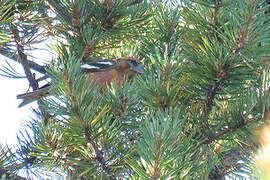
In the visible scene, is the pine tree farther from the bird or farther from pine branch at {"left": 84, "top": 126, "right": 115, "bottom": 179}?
the bird

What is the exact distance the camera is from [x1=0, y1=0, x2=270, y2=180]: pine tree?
1716 mm

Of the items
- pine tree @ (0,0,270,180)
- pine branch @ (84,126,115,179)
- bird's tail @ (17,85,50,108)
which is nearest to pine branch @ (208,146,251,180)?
pine tree @ (0,0,270,180)

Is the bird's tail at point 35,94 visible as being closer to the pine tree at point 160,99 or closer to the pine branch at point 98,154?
the pine tree at point 160,99

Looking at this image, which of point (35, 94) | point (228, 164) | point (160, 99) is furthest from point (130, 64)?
point (160, 99)

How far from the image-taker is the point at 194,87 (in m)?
2.09

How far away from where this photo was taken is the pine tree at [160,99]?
1.72 metres

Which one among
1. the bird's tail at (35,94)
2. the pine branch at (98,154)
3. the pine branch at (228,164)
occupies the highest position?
the bird's tail at (35,94)

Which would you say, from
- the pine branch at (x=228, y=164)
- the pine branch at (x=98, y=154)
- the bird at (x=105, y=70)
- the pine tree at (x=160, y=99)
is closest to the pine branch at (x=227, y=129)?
the pine tree at (x=160, y=99)

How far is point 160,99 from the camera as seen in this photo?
2.05 meters

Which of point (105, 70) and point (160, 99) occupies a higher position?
point (105, 70)

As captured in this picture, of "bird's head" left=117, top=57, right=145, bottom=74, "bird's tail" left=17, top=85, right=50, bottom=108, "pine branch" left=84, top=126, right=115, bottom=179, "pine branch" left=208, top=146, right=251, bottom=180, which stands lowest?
"pine branch" left=208, top=146, right=251, bottom=180

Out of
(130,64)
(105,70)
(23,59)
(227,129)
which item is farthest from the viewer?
(105,70)

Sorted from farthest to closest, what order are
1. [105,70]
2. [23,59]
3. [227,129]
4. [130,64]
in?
1. [105,70]
2. [130,64]
3. [23,59]
4. [227,129]

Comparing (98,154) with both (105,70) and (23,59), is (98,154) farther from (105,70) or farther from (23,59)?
(105,70)
